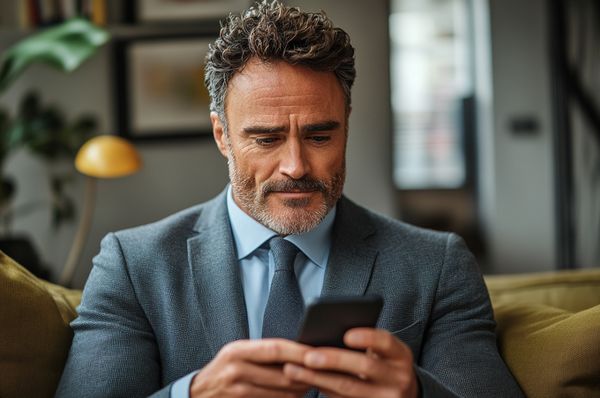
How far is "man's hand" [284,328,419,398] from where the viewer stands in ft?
3.66

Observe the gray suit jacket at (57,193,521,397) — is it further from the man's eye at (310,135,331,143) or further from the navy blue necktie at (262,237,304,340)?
the man's eye at (310,135,331,143)

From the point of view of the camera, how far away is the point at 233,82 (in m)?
1.52

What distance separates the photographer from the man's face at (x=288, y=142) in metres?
1.46

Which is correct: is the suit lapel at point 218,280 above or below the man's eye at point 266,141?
below

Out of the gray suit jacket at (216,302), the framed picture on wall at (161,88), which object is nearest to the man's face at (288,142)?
the gray suit jacket at (216,302)

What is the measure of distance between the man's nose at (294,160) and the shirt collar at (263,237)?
0.51 feet

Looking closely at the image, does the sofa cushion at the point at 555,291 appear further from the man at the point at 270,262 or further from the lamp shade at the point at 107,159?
the lamp shade at the point at 107,159

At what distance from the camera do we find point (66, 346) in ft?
4.72

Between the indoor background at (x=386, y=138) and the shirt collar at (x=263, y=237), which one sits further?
the indoor background at (x=386, y=138)

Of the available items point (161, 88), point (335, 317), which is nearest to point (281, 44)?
point (335, 317)

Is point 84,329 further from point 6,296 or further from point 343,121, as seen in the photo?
point 343,121

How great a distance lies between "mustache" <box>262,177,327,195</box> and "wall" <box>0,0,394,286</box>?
277cm

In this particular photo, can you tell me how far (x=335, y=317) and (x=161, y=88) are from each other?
3477mm

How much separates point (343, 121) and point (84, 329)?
61cm
